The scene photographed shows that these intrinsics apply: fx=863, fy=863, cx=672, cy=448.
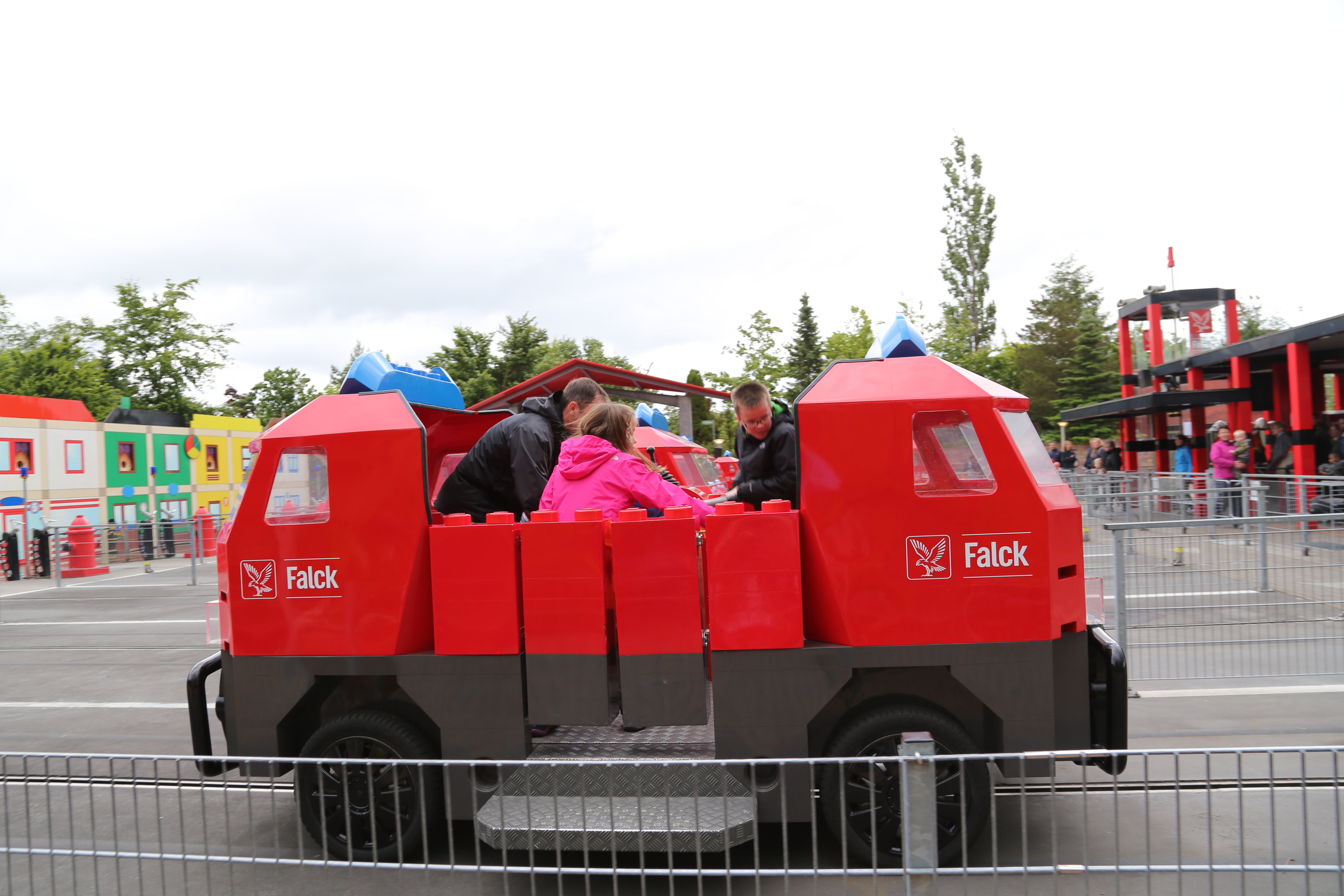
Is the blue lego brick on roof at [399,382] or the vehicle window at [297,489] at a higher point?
the blue lego brick on roof at [399,382]

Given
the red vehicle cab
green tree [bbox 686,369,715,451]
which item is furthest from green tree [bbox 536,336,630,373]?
the red vehicle cab

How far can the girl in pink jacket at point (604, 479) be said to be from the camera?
14.6 feet

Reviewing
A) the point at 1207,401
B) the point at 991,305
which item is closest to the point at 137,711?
the point at 1207,401

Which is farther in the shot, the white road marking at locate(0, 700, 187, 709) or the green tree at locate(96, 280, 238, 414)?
the green tree at locate(96, 280, 238, 414)

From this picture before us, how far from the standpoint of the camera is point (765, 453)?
4.68 metres

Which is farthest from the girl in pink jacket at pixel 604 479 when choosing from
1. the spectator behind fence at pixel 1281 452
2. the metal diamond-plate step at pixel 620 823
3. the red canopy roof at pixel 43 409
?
the red canopy roof at pixel 43 409

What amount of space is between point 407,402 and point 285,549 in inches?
37.3

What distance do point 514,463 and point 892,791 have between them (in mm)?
2503

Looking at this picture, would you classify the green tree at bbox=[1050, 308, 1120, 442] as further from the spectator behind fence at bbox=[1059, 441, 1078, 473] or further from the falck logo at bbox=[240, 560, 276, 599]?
the falck logo at bbox=[240, 560, 276, 599]

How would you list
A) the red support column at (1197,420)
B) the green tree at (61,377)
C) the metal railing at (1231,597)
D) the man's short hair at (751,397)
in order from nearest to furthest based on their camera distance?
the man's short hair at (751,397) → the metal railing at (1231,597) → the red support column at (1197,420) → the green tree at (61,377)

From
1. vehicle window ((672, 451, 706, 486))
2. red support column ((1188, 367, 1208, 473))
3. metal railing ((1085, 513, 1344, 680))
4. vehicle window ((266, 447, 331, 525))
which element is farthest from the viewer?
red support column ((1188, 367, 1208, 473))

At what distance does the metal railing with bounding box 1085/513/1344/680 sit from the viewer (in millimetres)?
5887

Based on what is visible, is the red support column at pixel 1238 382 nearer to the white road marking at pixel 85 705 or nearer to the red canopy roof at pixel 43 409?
the white road marking at pixel 85 705

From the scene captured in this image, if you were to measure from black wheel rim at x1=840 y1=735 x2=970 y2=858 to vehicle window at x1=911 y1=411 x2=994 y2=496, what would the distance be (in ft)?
3.76
